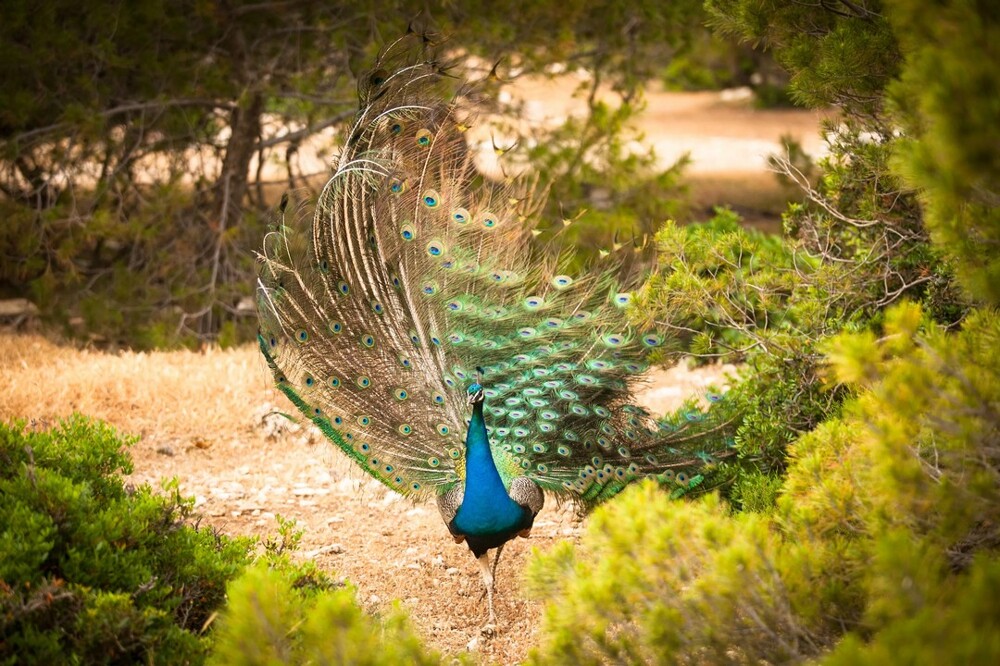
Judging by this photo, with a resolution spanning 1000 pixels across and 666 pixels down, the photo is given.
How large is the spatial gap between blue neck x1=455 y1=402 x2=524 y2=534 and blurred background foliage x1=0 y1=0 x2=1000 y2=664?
0.55 meters

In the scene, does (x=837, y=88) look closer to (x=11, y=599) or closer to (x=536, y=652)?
(x=536, y=652)

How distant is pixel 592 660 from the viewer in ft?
8.71

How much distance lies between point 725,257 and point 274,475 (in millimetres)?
3162

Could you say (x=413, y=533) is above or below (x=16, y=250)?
below

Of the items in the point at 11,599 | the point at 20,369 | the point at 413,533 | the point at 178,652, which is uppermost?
the point at 11,599

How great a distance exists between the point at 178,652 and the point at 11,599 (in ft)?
1.73

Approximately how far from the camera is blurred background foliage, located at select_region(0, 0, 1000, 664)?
2.30 m

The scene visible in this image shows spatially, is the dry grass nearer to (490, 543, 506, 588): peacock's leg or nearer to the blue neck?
(490, 543, 506, 588): peacock's leg

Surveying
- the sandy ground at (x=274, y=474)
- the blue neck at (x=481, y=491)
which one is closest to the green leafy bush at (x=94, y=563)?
the sandy ground at (x=274, y=474)

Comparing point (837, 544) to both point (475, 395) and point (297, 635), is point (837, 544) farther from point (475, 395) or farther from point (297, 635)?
point (475, 395)

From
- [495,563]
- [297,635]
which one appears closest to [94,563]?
[297,635]

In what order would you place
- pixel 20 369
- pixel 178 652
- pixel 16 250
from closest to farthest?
pixel 178 652 < pixel 20 369 < pixel 16 250

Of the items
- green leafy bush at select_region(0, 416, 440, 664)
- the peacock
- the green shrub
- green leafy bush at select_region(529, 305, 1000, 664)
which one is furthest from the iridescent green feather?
the green shrub

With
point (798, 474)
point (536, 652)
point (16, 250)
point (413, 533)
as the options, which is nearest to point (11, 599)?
point (536, 652)
